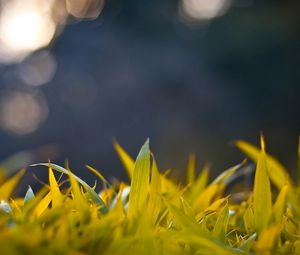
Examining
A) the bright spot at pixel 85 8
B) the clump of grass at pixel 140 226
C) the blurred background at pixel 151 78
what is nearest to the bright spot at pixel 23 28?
the blurred background at pixel 151 78

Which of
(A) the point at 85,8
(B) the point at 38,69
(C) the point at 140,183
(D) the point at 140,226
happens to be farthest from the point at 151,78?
(D) the point at 140,226

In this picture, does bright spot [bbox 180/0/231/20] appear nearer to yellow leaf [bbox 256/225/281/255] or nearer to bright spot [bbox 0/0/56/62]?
bright spot [bbox 0/0/56/62]

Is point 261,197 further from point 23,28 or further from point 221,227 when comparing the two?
point 23,28

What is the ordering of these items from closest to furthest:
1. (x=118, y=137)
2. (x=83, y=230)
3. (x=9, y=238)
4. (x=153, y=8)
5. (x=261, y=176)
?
(x=9, y=238), (x=83, y=230), (x=261, y=176), (x=118, y=137), (x=153, y=8)

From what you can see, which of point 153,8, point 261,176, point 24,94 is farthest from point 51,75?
point 261,176

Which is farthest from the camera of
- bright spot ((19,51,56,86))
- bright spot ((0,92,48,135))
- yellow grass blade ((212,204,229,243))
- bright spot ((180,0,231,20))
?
bright spot ((180,0,231,20))

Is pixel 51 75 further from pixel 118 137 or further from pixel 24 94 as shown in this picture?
pixel 118 137

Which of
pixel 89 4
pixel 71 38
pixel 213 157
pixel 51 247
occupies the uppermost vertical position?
pixel 89 4

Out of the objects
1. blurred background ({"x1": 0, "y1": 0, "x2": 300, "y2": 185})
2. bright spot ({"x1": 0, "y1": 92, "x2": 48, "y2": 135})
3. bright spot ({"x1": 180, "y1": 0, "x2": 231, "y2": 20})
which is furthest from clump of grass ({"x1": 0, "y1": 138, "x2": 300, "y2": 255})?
bright spot ({"x1": 180, "y1": 0, "x2": 231, "y2": 20})
